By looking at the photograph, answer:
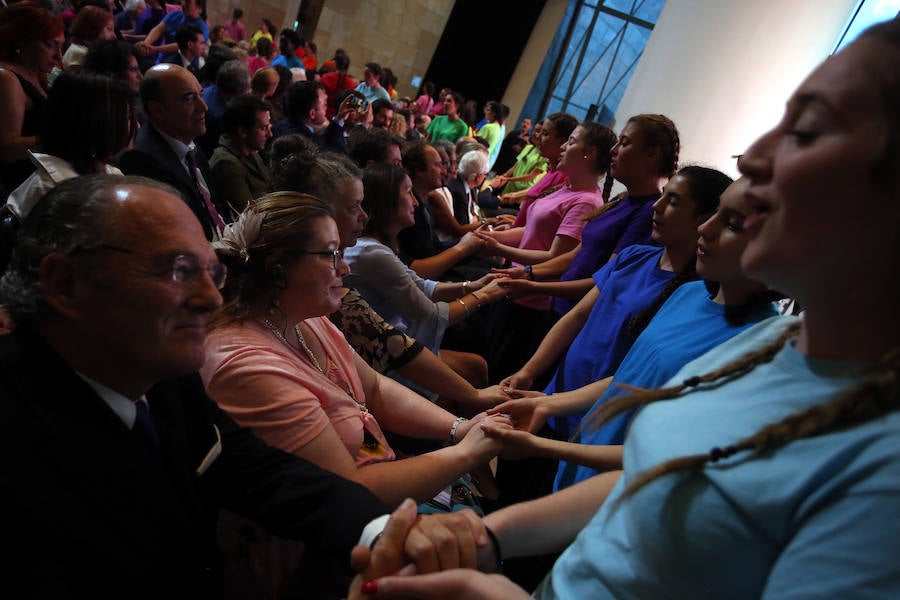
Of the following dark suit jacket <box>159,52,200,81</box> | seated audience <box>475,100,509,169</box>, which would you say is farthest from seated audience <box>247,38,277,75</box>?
seated audience <box>475,100,509,169</box>

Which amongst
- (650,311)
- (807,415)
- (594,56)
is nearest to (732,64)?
(650,311)

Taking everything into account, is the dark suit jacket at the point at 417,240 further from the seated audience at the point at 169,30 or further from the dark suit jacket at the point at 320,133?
the seated audience at the point at 169,30

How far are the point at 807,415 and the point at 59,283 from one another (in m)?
1.17

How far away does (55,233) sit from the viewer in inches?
40.2

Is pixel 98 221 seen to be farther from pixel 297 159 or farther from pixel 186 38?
pixel 186 38

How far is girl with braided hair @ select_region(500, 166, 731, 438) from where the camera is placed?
1885mm

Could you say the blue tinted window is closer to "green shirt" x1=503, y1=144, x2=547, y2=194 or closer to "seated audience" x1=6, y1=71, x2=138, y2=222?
"green shirt" x1=503, y1=144, x2=547, y2=194

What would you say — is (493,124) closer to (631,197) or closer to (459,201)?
(459,201)

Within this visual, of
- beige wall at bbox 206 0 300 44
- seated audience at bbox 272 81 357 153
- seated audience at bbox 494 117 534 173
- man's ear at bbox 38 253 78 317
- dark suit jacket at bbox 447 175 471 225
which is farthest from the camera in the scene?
beige wall at bbox 206 0 300 44

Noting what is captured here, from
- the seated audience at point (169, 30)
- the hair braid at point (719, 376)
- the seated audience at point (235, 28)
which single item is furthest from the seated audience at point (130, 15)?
the hair braid at point (719, 376)

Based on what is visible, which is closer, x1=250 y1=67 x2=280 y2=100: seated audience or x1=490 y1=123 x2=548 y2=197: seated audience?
x1=250 y1=67 x2=280 y2=100: seated audience

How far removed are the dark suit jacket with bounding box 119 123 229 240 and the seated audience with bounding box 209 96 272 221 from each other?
0.51 meters

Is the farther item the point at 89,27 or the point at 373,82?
the point at 373,82

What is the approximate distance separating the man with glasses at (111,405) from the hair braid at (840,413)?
2.78ft
